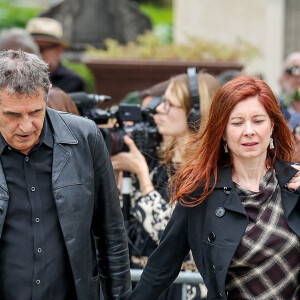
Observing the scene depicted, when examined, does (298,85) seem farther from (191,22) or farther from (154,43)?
(191,22)

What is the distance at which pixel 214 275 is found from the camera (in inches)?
127

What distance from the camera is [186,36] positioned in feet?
32.7

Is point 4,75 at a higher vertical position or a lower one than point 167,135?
higher

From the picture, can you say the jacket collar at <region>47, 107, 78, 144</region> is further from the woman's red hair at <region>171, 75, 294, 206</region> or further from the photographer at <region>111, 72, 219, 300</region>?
the photographer at <region>111, 72, 219, 300</region>

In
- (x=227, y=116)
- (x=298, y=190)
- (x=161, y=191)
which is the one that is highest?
(x=227, y=116)

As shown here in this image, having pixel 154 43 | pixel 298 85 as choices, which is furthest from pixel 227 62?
pixel 298 85

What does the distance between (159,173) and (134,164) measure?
214 mm

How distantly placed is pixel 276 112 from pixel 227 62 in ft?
15.5

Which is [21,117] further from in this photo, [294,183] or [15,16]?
[15,16]

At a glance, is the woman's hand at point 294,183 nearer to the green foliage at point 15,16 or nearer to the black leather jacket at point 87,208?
the black leather jacket at point 87,208

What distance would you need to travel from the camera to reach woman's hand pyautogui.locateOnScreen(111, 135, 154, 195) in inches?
171

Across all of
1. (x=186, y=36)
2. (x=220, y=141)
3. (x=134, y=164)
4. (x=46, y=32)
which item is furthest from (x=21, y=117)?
(x=186, y=36)

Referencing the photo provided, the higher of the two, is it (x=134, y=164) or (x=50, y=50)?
(x=50, y=50)

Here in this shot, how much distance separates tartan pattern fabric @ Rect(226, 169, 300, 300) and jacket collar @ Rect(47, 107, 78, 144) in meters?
0.77
